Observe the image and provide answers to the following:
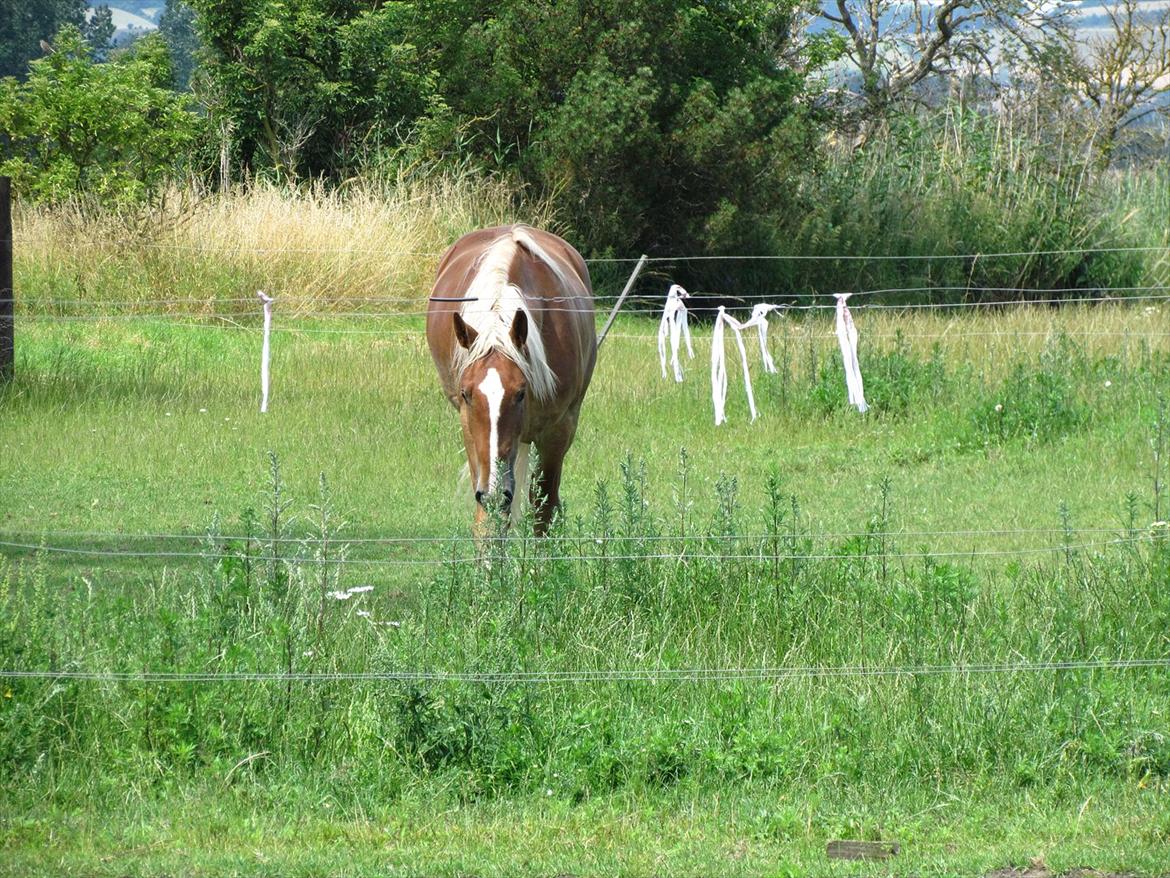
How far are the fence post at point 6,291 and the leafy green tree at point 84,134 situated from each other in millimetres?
7531

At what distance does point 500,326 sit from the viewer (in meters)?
6.88

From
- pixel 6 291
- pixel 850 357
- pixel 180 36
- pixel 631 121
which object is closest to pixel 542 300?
pixel 850 357

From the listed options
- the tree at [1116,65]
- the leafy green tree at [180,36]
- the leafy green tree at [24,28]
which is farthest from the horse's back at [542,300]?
the leafy green tree at [180,36]

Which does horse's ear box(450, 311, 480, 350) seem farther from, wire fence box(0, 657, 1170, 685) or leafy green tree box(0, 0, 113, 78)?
leafy green tree box(0, 0, 113, 78)

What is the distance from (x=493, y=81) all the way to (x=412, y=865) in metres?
20.8

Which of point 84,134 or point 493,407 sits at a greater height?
point 84,134

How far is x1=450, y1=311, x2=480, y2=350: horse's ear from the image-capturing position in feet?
22.5

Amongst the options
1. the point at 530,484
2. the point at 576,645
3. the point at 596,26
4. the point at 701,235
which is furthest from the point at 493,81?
the point at 576,645

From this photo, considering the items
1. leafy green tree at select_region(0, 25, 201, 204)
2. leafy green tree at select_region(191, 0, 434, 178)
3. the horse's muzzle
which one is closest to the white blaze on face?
the horse's muzzle

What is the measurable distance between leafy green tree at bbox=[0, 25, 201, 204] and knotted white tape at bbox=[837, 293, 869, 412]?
11726 millimetres

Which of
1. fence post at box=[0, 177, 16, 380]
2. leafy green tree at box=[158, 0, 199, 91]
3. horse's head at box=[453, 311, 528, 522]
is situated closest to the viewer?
horse's head at box=[453, 311, 528, 522]

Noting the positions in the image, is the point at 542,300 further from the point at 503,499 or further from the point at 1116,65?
the point at 1116,65

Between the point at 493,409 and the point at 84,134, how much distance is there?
1745 centimetres

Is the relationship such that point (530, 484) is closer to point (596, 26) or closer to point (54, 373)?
point (54, 373)
